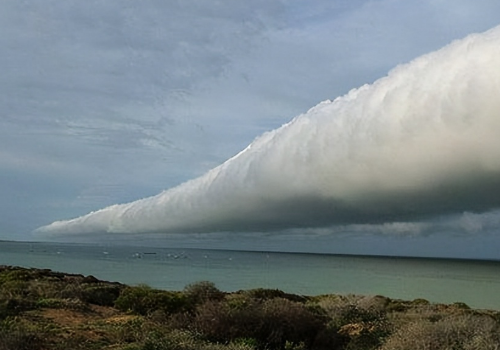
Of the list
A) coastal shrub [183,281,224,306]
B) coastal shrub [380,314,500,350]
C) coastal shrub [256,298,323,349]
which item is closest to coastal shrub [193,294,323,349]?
coastal shrub [256,298,323,349]

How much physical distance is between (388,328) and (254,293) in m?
13.8

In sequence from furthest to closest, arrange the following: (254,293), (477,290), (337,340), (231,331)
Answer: (477,290) < (254,293) < (337,340) < (231,331)

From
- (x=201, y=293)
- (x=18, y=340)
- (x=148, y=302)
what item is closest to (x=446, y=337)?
(x=18, y=340)

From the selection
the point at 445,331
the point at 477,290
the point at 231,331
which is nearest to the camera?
the point at 445,331

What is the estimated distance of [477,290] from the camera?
64.5m

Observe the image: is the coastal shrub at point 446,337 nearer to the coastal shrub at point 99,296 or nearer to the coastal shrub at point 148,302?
the coastal shrub at point 148,302

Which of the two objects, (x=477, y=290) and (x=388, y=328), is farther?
(x=477, y=290)

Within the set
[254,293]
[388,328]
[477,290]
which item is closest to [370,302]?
[254,293]

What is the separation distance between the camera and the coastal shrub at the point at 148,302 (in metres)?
21.2

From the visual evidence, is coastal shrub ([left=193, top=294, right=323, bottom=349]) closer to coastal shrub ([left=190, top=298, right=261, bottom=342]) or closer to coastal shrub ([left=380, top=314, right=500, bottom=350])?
coastal shrub ([left=190, top=298, right=261, bottom=342])

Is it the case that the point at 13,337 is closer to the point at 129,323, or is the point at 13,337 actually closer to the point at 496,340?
the point at 129,323

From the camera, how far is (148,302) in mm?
21906

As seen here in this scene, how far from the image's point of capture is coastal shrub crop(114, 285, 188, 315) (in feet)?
69.6

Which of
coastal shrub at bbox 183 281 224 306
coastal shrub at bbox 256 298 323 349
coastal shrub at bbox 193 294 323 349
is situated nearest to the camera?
coastal shrub at bbox 193 294 323 349
